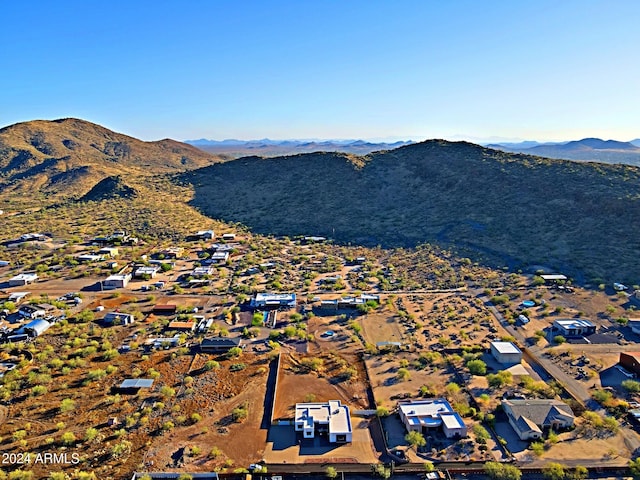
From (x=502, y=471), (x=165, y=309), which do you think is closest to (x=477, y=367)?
(x=502, y=471)

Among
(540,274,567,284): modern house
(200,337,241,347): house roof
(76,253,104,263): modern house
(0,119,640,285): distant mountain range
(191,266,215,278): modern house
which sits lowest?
(200,337,241,347): house roof

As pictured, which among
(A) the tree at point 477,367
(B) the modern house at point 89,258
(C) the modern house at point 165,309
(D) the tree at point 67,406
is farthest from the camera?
(B) the modern house at point 89,258

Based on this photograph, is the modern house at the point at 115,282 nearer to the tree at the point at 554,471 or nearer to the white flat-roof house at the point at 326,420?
the white flat-roof house at the point at 326,420

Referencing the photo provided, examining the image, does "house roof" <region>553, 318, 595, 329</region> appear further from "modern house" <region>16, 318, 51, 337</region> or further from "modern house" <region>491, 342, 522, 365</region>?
"modern house" <region>16, 318, 51, 337</region>

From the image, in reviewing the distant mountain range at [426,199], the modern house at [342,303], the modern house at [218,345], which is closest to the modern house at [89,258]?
the distant mountain range at [426,199]

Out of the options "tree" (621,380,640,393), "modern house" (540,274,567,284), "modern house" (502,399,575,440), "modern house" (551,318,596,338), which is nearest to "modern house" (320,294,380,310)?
"modern house" (551,318,596,338)

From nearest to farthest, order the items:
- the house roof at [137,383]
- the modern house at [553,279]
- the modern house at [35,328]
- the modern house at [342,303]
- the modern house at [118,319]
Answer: the house roof at [137,383] → the modern house at [35,328] → the modern house at [118,319] → the modern house at [342,303] → the modern house at [553,279]

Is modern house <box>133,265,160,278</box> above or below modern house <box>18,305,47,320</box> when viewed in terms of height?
above

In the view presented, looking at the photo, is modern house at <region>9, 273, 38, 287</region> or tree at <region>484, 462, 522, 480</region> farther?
modern house at <region>9, 273, 38, 287</region>
